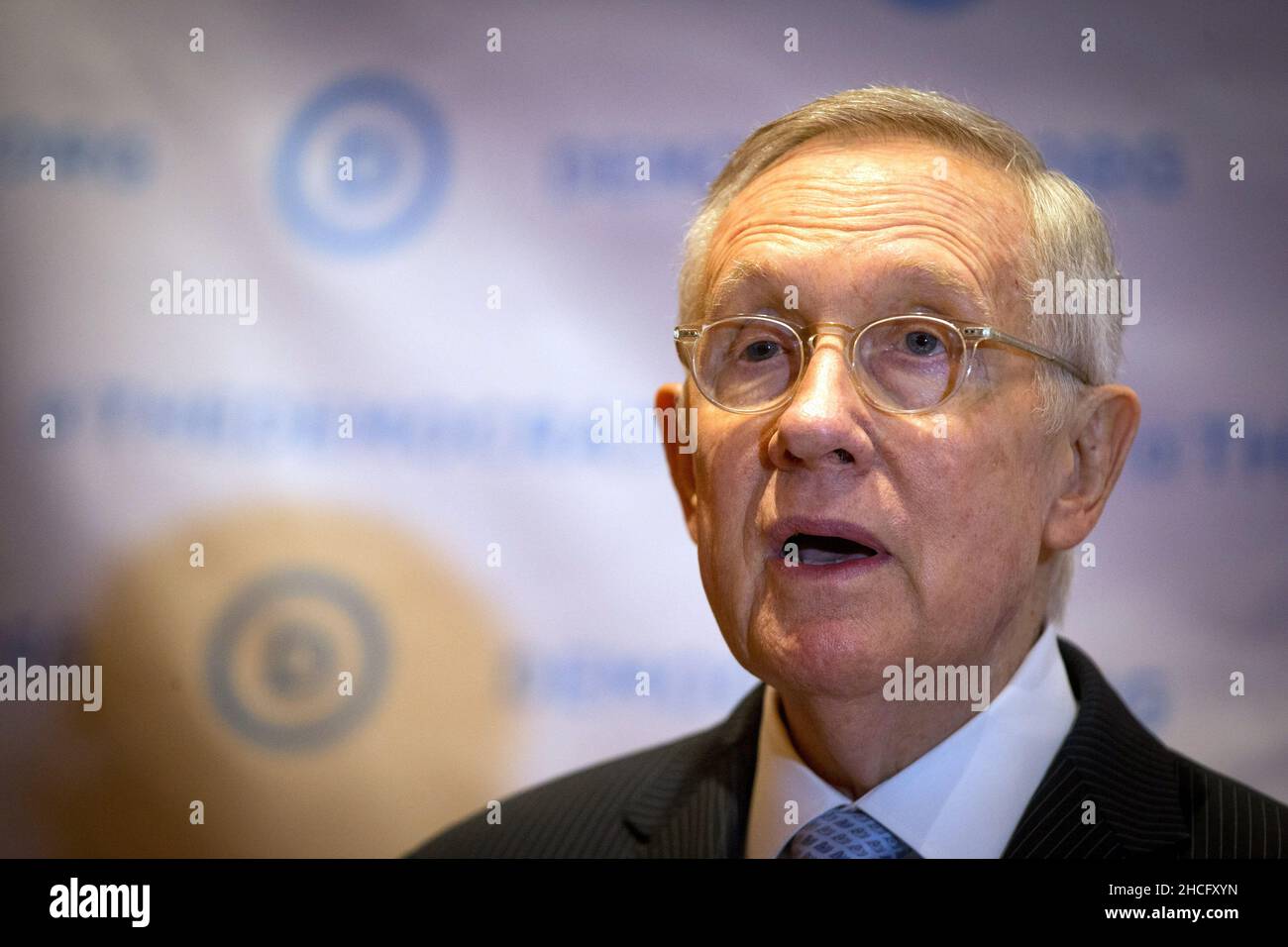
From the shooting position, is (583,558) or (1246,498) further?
(583,558)

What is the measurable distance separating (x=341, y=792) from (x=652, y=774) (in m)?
0.64

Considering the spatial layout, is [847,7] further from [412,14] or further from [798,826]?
[798,826]

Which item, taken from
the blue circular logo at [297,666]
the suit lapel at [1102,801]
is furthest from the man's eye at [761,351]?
the blue circular logo at [297,666]

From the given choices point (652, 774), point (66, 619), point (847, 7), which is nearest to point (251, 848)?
point (66, 619)

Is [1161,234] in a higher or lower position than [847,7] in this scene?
lower

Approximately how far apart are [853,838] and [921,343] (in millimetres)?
715

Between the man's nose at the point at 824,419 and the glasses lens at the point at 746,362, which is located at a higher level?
the glasses lens at the point at 746,362

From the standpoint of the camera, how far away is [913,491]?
1.61m

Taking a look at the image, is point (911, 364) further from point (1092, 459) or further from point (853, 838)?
point (853, 838)

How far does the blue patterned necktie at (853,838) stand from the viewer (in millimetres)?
1703

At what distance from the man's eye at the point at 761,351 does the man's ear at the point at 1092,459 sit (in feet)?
1.44

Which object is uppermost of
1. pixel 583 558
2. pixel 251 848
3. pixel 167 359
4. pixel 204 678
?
pixel 167 359

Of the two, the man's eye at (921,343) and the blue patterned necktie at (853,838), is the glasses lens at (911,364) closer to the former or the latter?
the man's eye at (921,343)

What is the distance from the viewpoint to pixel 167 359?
221 centimetres
